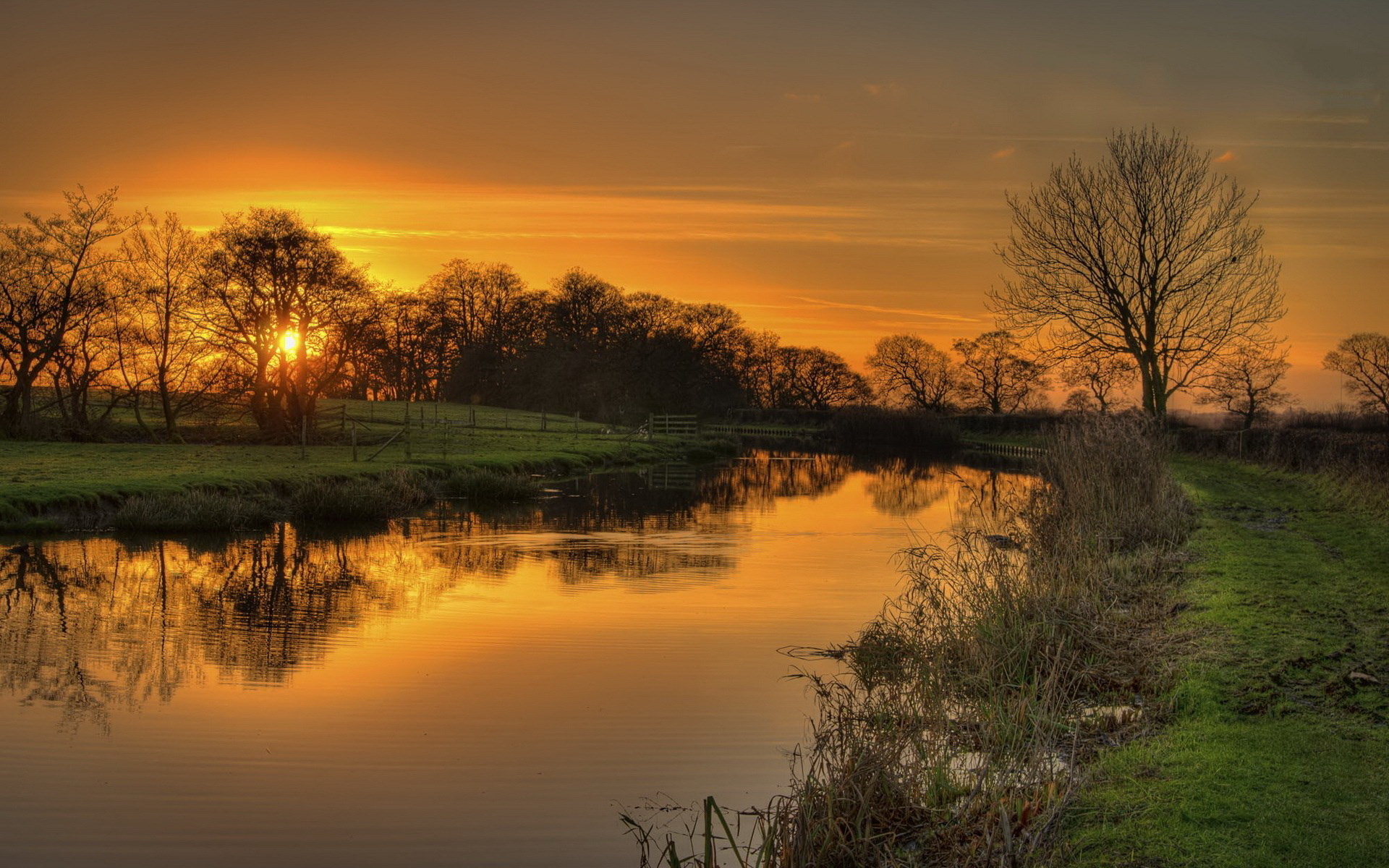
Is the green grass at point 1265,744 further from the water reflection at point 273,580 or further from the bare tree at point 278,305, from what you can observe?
the bare tree at point 278,305

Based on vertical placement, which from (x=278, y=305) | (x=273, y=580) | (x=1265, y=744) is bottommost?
(x=273, y=580)

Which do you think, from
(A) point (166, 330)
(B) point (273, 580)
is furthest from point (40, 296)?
(B) point (273, 580)

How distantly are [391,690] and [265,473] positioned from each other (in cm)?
1863

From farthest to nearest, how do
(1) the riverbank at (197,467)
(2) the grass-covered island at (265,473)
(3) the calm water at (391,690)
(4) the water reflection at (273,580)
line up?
(2) the grass-covered island at (265,473) < (1) the riverbank at (197,467) < (4) the water reflection at (273,580) < (3) the calm water at (391,690)

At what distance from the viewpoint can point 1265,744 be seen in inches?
282

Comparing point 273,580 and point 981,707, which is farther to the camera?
point 273,580

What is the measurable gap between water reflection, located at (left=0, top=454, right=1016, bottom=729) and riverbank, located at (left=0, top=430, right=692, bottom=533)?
6.17 ft

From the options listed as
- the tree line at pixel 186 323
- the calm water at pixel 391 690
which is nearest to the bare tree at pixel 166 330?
the tree line at pixel 186 323

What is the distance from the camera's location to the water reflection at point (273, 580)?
11.7 m

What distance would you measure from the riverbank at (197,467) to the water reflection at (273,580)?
1881 millimetres

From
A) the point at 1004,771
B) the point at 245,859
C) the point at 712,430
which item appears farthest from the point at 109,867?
the point at 712,430

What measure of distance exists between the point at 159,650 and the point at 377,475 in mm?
16366

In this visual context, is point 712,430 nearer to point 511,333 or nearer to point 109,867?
point 511,333

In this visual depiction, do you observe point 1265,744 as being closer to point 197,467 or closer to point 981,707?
point 981,707
